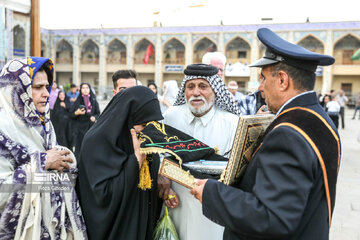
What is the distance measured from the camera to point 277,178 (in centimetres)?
116

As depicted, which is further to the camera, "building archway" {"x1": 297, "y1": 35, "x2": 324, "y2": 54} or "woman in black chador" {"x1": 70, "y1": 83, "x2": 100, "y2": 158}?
"building archway" {"x1": 297, "y1": 35, "x2": 324, "y2": 54}

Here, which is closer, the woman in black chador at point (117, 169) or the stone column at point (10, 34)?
the woman in black chador at point (117, 169)

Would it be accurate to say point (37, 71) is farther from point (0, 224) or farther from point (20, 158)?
point (0, 224)

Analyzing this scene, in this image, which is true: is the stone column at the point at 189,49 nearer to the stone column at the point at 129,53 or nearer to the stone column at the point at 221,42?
the stone column at the point at 221,42

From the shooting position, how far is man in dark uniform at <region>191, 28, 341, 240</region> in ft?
3.79

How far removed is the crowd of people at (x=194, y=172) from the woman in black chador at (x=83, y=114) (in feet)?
14.8

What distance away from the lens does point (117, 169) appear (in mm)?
1740

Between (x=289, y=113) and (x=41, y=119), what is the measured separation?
1.47 meters

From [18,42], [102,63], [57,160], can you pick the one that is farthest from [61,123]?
[102,63]

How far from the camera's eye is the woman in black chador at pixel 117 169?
1723 millimetres

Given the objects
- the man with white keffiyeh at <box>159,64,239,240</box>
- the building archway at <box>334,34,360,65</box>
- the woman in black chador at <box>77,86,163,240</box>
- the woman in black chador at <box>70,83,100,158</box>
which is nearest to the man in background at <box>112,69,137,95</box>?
the man with white keffiyeh at <box>159,64,239,240</box>

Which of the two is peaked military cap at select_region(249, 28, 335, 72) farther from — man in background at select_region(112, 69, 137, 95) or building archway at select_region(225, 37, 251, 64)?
building archway at select_region(225, 37, 251, 64)

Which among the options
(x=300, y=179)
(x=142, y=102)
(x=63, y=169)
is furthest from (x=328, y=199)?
(x=63, y=169)

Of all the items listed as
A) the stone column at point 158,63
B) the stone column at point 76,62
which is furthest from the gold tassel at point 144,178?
the stone column at point 76,62
